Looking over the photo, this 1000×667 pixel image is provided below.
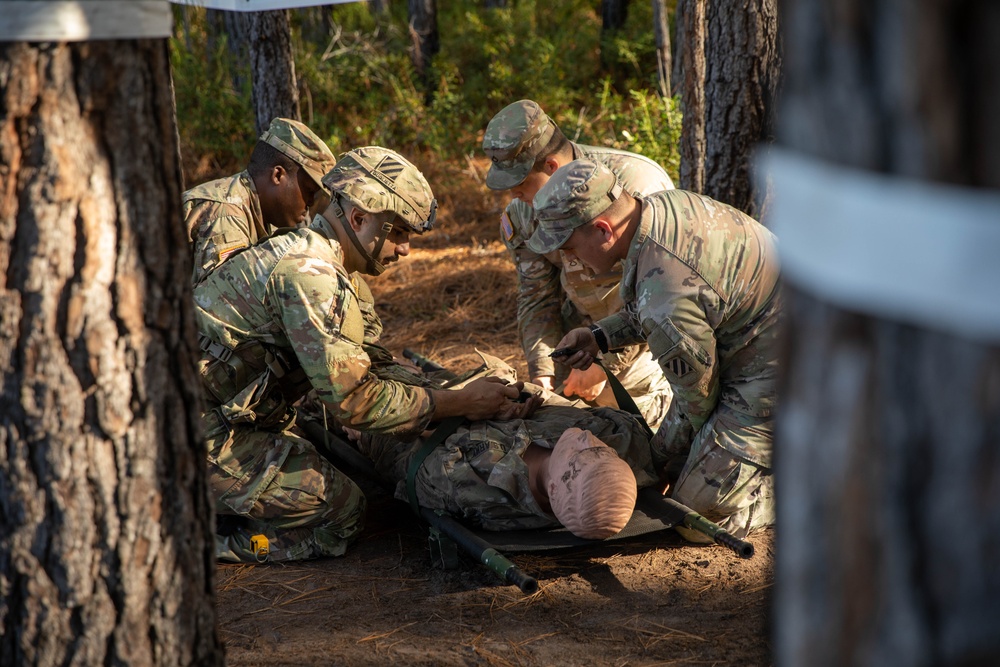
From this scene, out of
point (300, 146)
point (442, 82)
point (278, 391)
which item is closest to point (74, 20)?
point (278, 391)

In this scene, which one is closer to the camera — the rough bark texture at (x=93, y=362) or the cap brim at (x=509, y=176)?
the rough bark texture at (x=93, y=362)

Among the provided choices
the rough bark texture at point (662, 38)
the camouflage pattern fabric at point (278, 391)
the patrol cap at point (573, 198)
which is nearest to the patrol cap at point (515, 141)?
the patrol cap at point (573, 198)

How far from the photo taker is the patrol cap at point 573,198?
3.64m

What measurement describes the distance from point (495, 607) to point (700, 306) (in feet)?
4.72

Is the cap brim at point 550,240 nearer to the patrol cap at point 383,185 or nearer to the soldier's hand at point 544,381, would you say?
the patrol cap at point 383,185

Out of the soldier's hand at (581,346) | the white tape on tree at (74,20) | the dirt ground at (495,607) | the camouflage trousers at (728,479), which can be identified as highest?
the white tape on tree at (74,20)

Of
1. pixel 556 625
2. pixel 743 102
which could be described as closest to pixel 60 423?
pixel 556 625

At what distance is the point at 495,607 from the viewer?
3514 millimetres

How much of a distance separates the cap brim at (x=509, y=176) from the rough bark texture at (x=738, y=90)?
4.70 feet

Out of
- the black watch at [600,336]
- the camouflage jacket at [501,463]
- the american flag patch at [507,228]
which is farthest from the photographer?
the american flag patch at [507,228]

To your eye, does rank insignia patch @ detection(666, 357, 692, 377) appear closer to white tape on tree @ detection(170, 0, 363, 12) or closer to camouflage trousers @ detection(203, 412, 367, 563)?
camouflage trousers @ detection(203, 412, 367, 563)

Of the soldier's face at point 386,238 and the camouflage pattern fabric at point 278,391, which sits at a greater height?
the soldier's face at point 386,238

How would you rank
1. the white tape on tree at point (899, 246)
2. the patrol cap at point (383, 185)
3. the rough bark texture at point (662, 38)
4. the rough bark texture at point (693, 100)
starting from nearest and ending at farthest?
1. the white tape on tree at point (899, 246)
2. the patrol cap at point (383, 185)
3. the rough bark texture at point (693, 100)
4. the rough bark texture at point (662, 38)

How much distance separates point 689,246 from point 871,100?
2726 millimetres
